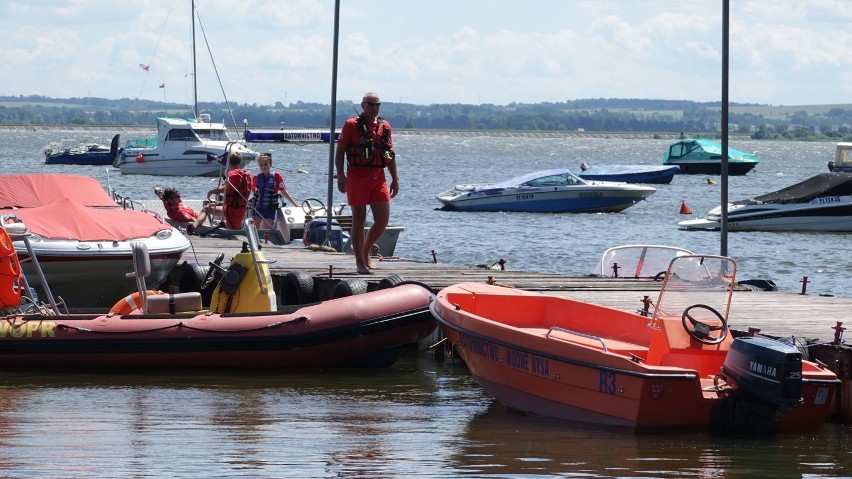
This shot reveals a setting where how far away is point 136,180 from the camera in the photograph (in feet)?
216

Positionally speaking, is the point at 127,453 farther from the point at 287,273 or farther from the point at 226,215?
the point at 226,215

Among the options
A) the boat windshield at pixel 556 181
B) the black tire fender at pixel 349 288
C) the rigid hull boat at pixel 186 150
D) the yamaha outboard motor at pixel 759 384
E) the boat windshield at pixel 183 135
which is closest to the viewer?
the yamaha outboard motor at pixel 759 384

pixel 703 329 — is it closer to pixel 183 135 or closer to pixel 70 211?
pixel 70 211

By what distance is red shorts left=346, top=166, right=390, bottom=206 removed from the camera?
564 inches

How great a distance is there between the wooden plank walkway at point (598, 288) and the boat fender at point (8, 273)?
2922 mm

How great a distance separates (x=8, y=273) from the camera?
43.3 feet

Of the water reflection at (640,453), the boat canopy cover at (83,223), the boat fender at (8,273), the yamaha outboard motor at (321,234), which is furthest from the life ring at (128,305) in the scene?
the yamaha outboard motor at (321,234)

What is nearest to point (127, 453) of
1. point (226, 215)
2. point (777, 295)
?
point (777, 295)

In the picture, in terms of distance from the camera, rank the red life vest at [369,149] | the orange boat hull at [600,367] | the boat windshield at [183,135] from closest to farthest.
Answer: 1. the orange boat hull at [600,367]
2. the red life vest at [369,149]
3. the boat windshield at [183,135]

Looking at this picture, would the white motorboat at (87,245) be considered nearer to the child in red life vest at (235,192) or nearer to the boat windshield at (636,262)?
the child in red life vest at (235,192)

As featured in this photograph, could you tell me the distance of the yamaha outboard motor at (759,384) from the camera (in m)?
9.55

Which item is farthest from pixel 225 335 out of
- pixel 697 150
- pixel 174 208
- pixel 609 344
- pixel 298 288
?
pixel 697 150

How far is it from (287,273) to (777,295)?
5.16m

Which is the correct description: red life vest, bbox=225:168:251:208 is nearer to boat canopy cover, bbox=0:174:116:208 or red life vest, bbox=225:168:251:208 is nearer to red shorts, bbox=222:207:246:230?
red shorts, bbox=222:207:246:230
